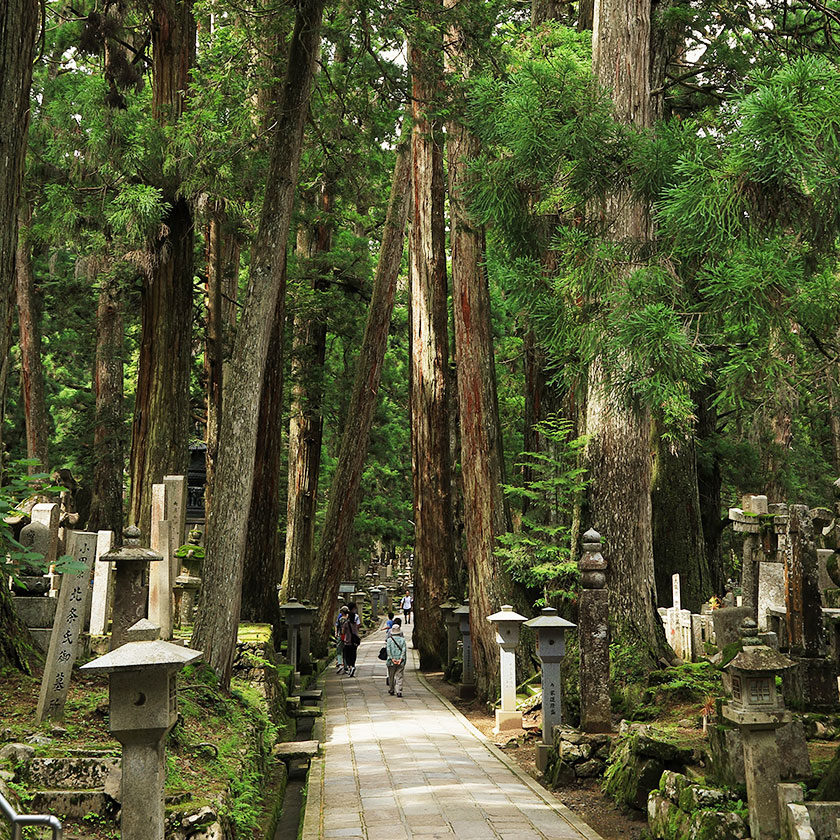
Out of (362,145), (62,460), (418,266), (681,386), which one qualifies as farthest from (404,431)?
(681,386)

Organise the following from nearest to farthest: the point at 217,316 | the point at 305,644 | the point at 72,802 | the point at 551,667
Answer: the point at 72,802 → the point at 551,667 → the point at 305,644 → the point at 217,316

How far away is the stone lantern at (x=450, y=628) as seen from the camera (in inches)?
721

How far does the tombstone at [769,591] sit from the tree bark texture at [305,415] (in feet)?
37.4

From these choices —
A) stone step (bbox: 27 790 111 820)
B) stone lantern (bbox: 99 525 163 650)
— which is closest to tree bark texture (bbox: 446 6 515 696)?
stone lantern (bbox: 99 525 163 650)

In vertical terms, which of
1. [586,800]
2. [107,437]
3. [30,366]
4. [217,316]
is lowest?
[586,800]

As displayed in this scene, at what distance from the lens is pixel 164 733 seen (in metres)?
→ 4.95

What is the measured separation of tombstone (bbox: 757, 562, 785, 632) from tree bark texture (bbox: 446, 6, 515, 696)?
157 inches

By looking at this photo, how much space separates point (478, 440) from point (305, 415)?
7.10 m

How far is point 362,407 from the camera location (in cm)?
1942

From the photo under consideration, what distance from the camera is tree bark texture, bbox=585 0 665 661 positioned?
31.8 feet

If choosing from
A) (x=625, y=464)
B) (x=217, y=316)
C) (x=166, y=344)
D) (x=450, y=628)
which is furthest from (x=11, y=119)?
(x=450, y=628)

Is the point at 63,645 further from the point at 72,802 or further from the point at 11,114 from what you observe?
the point at 11,114

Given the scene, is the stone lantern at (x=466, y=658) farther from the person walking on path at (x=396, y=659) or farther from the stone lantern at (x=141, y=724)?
the stone lantern at (x=141, y=724)

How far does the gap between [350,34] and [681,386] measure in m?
6.69
